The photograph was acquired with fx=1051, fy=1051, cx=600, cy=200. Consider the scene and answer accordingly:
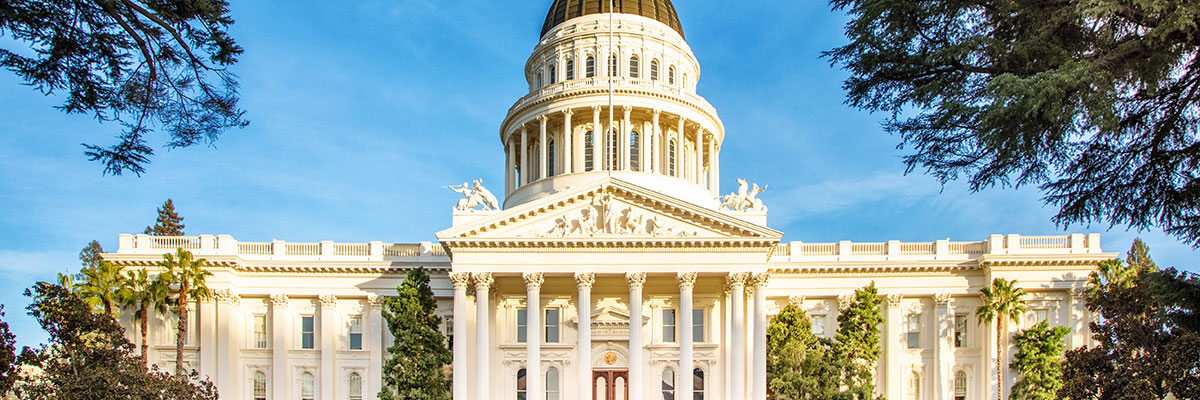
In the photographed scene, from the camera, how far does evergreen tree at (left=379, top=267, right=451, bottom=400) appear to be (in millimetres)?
41781

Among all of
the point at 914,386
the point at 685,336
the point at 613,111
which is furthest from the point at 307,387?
the point at 914,386

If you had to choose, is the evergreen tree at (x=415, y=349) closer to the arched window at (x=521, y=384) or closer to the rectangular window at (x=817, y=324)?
the arched window at (x=521, y=384)

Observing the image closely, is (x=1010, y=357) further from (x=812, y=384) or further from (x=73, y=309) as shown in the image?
(x=73, y=309)

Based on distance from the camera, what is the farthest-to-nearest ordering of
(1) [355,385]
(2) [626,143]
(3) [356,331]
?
(2) [626,143] < (3) [356,331] < (1) [355,385]

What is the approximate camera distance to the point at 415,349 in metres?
42.1

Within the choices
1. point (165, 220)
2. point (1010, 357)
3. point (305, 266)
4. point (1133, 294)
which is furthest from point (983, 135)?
point (165, 220)

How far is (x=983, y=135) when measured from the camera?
13984 mm

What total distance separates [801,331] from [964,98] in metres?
29.6

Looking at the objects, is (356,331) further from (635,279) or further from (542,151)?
(635,279)

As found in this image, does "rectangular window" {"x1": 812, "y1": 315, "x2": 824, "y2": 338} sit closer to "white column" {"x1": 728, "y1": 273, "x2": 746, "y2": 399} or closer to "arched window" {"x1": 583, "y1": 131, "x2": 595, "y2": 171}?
"white column" {"x1": 728, "y1": 273, "x2": 746, "y2": 399}

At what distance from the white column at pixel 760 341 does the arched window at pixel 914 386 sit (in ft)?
35.0

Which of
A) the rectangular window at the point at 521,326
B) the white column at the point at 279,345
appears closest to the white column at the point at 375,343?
the white column at the point at 279,345

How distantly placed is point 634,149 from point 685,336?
19.1m

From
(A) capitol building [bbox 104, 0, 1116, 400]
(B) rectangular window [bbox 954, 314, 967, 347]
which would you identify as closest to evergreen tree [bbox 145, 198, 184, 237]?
(A) capitol building [bbox 104, 0, 1116, 400]
